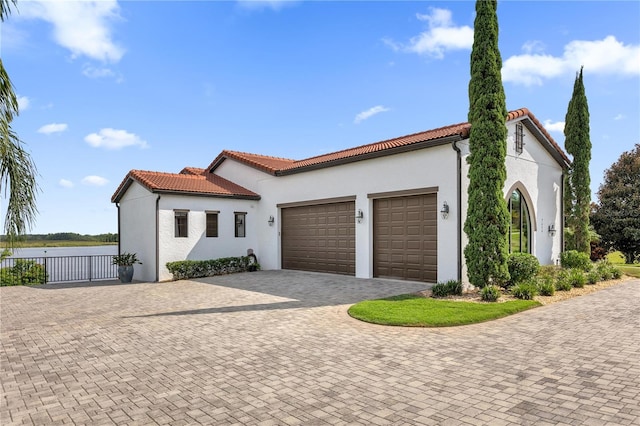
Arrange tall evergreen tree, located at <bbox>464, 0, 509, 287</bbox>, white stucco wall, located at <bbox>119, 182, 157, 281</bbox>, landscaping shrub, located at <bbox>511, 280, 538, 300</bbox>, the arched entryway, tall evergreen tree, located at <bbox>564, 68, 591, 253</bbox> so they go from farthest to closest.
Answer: tall evergreen tree, located at <bbox>564, 68, 591, 253</bbox>, white stucco wall, located at <bbox>119, 182, 157, 281</bbox>, the arched entryway, tall evergreen tree, located at <bbox>464, 0, 509, 287</bbox>, landscaping shrub, located at <bbox>511, 280, 538, 300</bbox>

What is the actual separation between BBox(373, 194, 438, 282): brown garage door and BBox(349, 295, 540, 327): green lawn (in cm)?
293

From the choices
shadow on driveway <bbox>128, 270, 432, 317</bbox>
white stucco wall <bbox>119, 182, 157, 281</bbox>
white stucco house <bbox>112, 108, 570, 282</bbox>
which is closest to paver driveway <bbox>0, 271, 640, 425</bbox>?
shadow on driveway <bbox>128, 270, 432, 317</bbox>

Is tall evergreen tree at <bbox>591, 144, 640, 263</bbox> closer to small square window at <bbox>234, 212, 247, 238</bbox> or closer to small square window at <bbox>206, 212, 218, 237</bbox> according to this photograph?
small square window at <bbox>234, 212, 247, 238</bbox>

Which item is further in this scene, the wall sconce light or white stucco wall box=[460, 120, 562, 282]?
white stucco wall box=[460, 120, 562, 282]

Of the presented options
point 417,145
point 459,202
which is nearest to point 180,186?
point 417,145

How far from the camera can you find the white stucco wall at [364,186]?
12.1 metres

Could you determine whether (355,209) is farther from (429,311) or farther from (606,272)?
(606,272)

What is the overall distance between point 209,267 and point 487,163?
11.9m

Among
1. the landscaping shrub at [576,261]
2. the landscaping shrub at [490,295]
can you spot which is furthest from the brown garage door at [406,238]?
the landscaping shrub at [576,261]

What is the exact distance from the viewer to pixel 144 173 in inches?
703

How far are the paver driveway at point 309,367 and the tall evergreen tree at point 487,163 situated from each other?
6.52ft

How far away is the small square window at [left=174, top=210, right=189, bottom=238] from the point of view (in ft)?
55.0

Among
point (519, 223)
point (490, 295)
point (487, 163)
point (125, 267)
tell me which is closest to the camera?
point (490, 295)

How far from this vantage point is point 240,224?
19.1 meters
